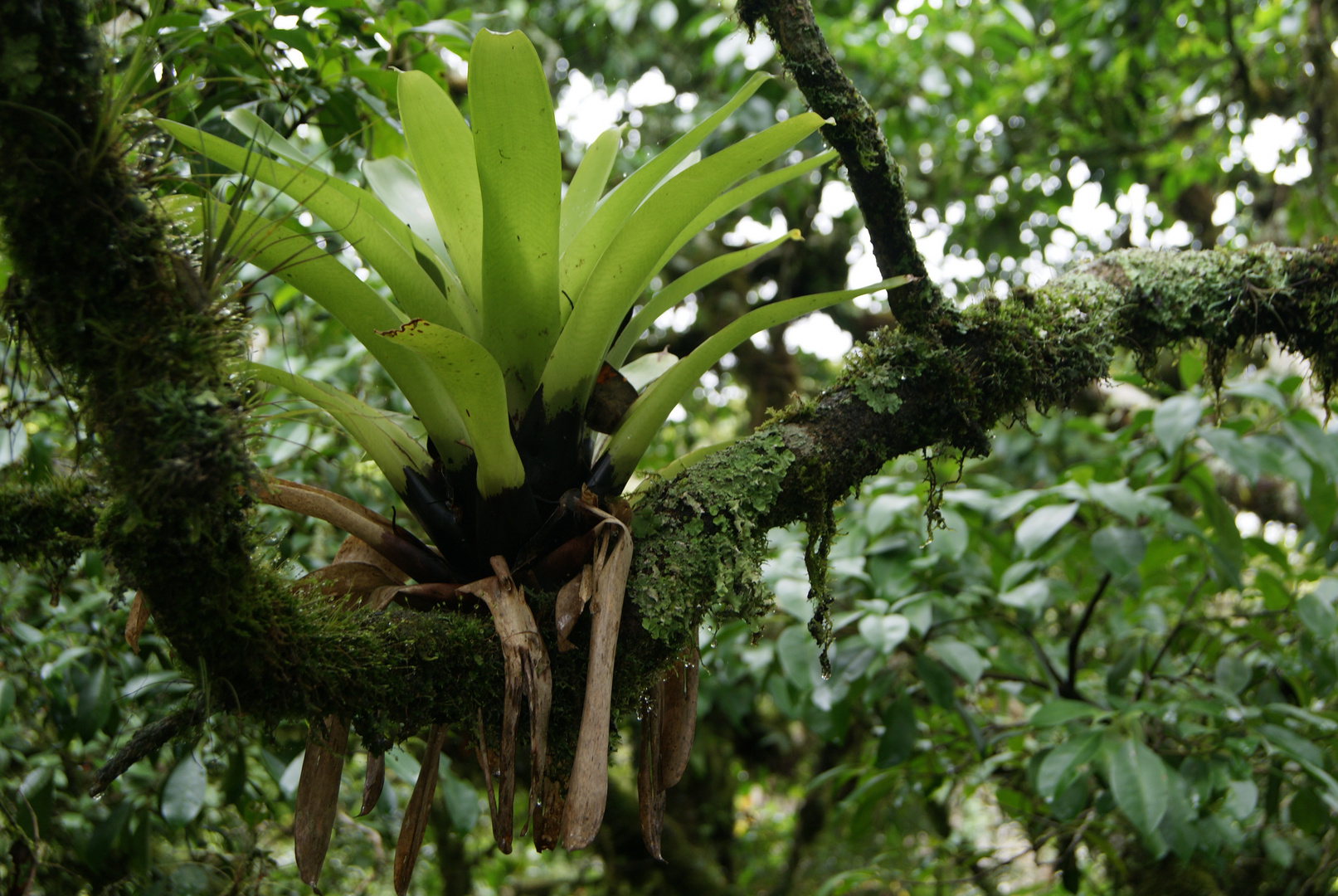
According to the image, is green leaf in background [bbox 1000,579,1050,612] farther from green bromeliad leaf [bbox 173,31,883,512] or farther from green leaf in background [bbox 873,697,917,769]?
green bromeliad leaf [bbox 173,31,883,512]

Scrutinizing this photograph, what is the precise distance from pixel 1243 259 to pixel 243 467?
3.72 feet

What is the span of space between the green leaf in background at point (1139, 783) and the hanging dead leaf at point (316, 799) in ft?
3.68

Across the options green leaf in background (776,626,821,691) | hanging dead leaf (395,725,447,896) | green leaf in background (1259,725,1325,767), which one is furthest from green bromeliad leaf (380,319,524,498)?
green leaf in background (1259,725,1325,767)

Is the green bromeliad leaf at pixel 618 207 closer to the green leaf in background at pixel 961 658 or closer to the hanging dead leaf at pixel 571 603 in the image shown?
the hanging dead leaf at pixel 571 603

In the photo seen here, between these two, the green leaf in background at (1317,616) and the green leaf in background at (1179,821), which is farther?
the green leaf in background at (1317,616)

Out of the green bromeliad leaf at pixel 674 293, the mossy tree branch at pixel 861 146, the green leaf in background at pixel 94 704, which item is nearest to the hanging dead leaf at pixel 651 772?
the green bromeliad leaf at pixel 674 293

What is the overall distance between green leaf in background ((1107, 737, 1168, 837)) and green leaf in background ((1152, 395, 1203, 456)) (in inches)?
19.1

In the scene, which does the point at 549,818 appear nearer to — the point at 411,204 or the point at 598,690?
the point at 598,690

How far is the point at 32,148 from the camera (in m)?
0.47

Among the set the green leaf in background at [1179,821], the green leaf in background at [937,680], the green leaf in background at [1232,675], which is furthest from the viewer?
the green leaf in background at [1232,675]

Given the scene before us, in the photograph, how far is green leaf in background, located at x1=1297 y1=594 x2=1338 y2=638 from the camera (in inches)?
56.0

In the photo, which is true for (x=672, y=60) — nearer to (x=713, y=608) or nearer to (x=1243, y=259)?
(x=1243, y=259)

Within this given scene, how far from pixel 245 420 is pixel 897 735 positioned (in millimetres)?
1378

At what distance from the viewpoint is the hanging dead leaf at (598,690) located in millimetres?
589
